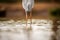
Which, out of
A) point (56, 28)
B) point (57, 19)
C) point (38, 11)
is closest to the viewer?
point (56, 28)

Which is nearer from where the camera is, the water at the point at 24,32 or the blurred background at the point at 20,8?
the water at the point at 24,32

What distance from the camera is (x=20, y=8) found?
2.17 m

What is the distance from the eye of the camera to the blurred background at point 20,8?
2.14 m

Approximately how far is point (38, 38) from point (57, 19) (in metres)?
0.71

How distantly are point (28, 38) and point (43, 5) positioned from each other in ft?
3.30

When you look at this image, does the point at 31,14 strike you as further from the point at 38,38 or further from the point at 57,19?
the point at 38,38

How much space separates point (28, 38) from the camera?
1274mm

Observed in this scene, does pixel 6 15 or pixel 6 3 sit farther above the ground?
pixel 6 3

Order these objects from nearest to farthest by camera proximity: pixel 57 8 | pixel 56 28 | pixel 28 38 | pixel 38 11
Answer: pixel 28 38 < pixel 56 28 < pixel 57 8 < pixel 38 11

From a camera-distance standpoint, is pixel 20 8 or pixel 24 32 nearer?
pixel 24 32

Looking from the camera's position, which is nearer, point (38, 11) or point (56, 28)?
point (56, 28)

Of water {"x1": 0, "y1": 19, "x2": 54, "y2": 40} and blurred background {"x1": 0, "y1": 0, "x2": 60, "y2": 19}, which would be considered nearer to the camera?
water {"x1": 0, "y1": 19, "x2": 54, "y2": 40}

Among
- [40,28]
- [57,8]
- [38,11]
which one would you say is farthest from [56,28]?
[38,11]

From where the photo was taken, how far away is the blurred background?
2139 mm
